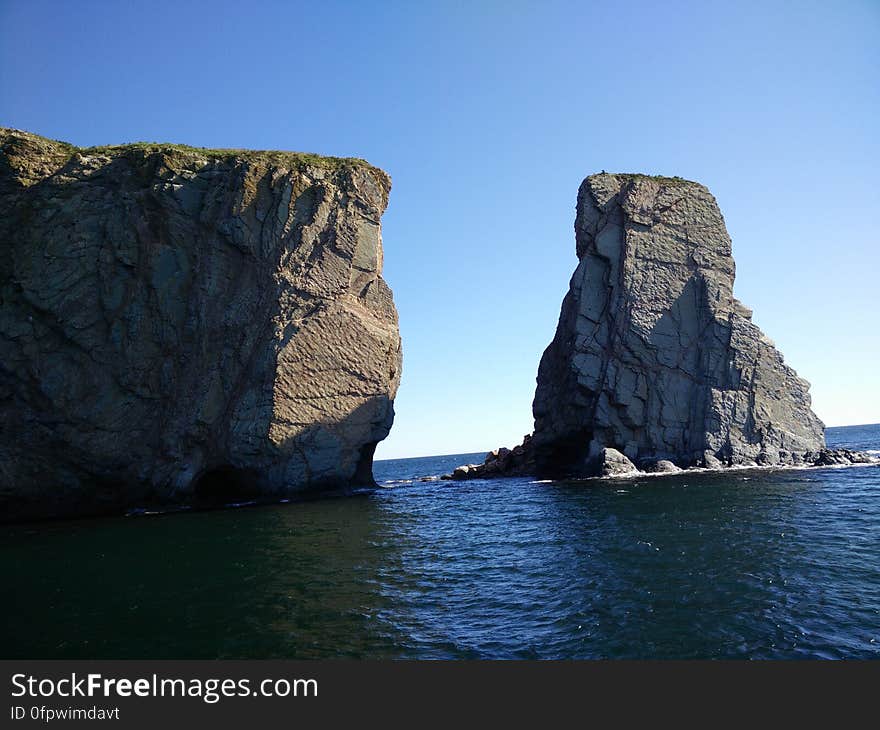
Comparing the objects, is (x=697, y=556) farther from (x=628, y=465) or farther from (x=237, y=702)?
(x=628, y=465)

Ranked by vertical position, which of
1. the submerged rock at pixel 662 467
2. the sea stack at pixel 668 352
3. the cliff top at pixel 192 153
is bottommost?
the submerged rock at pixel 662 467

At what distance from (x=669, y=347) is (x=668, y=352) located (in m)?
0.46

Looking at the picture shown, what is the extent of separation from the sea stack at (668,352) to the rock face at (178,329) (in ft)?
67.8

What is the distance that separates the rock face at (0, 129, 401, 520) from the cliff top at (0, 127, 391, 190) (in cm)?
21

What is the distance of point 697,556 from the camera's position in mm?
17203

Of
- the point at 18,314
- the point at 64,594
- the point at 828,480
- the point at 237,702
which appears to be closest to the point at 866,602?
the point at 237,702

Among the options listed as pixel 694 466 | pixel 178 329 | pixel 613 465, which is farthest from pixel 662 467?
pixel 178 329

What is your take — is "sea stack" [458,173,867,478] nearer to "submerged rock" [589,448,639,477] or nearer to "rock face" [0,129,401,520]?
"submerged rock" [589,448,639,477]

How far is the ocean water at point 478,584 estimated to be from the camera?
36.6ft

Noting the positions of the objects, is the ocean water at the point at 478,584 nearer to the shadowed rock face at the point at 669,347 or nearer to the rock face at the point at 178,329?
the rock face at the point at 178,329

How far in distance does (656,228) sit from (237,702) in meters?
51.7

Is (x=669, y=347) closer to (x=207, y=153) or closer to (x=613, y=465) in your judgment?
(x=613, y=465)

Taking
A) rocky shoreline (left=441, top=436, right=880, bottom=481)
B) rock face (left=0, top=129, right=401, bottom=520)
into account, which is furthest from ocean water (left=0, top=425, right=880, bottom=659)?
rocky shoreline (left=441, top=436, right=880, bottom=481)

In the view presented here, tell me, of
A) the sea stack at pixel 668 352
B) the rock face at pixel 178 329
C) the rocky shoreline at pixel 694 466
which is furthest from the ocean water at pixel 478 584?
the sea stack at pixel 668 352
